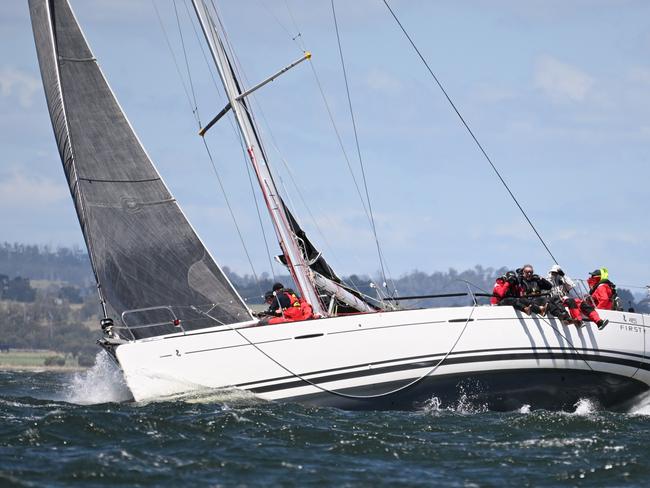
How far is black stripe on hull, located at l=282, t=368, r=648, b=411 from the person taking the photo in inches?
597

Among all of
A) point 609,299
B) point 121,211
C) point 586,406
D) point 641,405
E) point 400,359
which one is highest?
point 121,211

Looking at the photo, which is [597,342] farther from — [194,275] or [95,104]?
[95,104]

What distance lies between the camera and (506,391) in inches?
624

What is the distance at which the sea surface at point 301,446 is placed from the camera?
1096 cm

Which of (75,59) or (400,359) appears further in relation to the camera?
(75,59)

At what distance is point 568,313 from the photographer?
53.2 feet

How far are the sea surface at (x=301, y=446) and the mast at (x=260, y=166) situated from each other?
7.74ft

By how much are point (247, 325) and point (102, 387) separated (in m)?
2.87

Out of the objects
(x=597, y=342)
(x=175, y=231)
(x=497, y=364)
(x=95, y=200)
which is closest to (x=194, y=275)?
(x=175, y=231)

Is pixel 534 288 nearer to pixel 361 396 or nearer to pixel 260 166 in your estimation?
pixel 361 396

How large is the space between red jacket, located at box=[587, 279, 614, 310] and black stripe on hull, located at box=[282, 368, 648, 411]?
3.58 feet

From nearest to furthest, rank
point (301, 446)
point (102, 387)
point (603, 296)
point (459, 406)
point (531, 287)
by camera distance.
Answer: point (301, 446) < point (459, 406) < point (531, 287) < point (102, 387) < point (603, 296)

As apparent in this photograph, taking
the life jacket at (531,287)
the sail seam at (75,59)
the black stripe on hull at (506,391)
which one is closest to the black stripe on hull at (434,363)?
the black stripe on hull at (506,391)

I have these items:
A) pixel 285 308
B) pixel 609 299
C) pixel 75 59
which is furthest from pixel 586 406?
pixel 75 59
